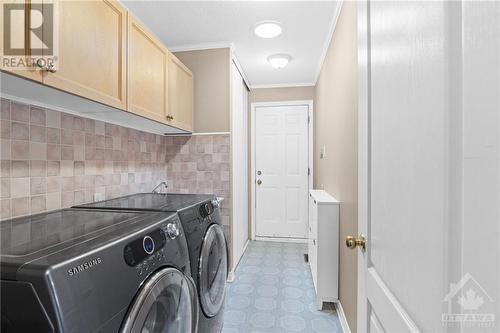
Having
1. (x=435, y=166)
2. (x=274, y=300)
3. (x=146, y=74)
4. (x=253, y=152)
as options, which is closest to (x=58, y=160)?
(x=146, y=74)

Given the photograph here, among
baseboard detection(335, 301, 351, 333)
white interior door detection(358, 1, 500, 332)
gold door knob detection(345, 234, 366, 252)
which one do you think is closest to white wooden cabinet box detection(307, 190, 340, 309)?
baseboard detection(335, 301, 351, 333)

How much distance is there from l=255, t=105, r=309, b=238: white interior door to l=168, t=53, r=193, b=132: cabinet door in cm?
160

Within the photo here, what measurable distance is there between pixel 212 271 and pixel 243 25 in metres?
2.05

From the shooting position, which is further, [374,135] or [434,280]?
[374,135]

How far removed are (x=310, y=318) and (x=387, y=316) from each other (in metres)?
1.46

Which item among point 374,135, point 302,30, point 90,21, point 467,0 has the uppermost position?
point 302,30

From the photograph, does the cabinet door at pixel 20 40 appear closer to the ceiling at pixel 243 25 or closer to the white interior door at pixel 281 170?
the ceiling at pixel 243 25

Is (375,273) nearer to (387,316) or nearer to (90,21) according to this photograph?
(387,316)

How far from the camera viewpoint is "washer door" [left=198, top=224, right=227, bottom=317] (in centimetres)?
128

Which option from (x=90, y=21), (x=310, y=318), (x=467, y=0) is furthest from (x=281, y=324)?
(x=90, y=21)

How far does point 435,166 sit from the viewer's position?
0.48m

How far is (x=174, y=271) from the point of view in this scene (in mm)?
929

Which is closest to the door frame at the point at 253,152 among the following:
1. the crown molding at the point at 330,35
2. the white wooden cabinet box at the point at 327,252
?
the crown molding at the point at 330,35

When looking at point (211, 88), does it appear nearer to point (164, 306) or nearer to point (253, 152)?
point (253, 152)
